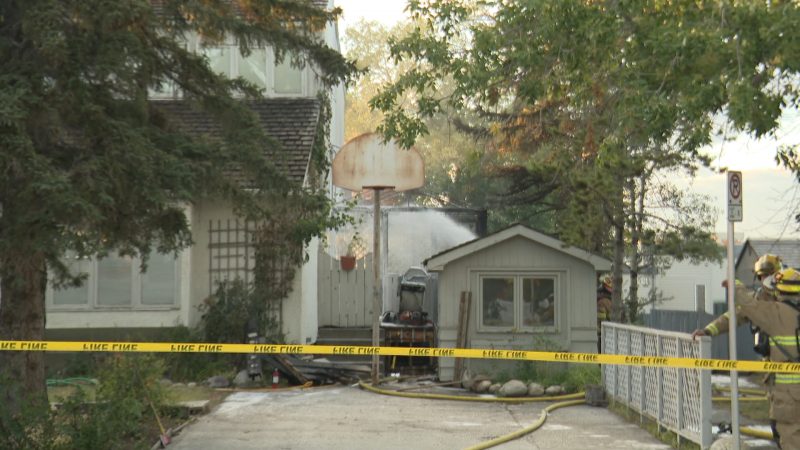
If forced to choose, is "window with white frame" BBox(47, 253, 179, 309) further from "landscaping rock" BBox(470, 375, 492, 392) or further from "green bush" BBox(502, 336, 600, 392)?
"green bush" BBox(502, 336, 600, 392)

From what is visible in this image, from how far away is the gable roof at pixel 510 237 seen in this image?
17766mm

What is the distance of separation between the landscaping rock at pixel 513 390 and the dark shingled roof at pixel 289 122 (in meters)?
5.36

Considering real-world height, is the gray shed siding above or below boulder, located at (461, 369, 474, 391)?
above

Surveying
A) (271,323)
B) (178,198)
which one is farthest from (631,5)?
(271,323)

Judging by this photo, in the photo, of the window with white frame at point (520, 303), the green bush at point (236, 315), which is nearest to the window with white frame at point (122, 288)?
the green bush at point (236, 315)

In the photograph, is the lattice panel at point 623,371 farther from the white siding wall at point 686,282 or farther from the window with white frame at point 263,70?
the white siding wall at point 686,282

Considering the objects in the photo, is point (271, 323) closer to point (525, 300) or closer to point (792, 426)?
point (525, 300)

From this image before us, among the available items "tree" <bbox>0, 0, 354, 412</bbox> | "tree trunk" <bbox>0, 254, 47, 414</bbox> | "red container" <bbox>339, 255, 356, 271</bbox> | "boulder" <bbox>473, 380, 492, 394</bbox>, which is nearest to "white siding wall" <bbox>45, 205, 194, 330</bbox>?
"red container" <bbox>339, 255, 356, 271</bbox>

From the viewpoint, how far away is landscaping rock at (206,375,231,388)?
16883 mm

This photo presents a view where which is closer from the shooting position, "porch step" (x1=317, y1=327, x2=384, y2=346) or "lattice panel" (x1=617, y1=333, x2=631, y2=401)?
"lattice panel" (x1=617, y1=333, x2=631, y2=401)

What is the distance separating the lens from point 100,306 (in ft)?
62.4

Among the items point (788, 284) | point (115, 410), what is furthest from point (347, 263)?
point (788, 284)

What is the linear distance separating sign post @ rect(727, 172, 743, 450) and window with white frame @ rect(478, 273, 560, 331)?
836cm

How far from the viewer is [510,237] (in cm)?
1794
